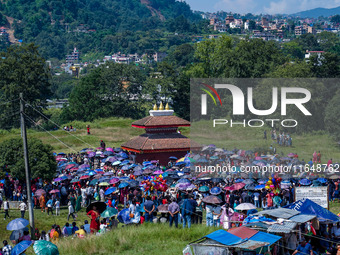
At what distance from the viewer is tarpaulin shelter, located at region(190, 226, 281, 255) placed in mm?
13823

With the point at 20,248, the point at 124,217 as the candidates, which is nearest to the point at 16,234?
the point at 124,217

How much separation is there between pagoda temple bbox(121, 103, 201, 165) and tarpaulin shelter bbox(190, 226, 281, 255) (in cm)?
2660

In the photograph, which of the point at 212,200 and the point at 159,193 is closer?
the point at 212,200

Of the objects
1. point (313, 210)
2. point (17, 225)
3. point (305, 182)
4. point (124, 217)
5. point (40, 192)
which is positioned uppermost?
point (313, 210)

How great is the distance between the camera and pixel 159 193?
85.5 feet

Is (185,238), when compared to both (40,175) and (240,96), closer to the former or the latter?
(40,175)

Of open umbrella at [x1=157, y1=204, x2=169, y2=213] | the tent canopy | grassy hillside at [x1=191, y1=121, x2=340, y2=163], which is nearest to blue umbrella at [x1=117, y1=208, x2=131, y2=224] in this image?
open umbrella at [x1=157, y1=204, x2=169, y2=213]

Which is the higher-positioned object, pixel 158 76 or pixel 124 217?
pixel 158 76

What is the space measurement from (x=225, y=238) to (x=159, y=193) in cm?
1209

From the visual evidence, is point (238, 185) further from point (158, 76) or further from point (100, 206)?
point (158, 76)

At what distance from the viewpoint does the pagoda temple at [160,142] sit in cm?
4144

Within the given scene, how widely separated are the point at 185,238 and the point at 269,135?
26389 mm

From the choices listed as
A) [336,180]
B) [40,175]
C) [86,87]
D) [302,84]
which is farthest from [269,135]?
[86,87]

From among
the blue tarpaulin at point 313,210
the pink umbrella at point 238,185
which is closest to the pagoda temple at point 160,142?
the pink umbrella at point 238,185
